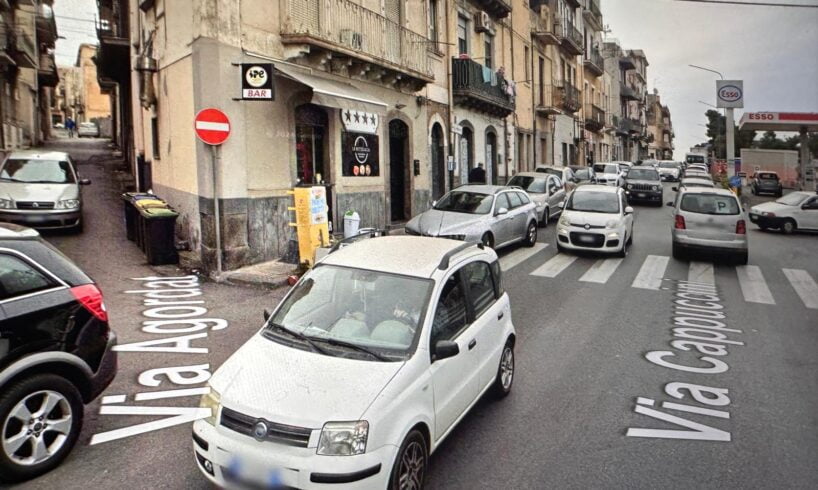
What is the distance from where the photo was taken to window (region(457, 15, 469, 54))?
22.4m

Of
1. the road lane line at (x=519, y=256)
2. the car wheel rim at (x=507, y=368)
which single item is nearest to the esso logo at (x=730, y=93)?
the road lane line at (x=519, y=256)

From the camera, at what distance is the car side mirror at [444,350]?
4121mm

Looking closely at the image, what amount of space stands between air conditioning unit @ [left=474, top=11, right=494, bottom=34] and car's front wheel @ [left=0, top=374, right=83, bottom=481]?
22161 mm

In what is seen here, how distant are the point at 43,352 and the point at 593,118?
154ft

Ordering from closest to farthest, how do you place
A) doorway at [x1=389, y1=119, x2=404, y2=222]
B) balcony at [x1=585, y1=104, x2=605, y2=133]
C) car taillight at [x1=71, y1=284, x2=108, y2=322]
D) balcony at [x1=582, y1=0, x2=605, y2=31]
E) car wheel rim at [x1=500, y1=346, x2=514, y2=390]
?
car taillight at [x1=71, y1=284, x2=108, y2=322] < car wheel rim at [x1=500, y1=346, x2=514, y2=390] < doorway at [x1=389, y1=119, x2=404, y2=222] < balcony at [x1=582, y1=0, x2=605, y2=31] < balcony at [x1=585, y1=104, x2=605, y2=133]

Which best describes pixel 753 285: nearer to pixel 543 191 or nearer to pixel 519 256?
pixel 519 256

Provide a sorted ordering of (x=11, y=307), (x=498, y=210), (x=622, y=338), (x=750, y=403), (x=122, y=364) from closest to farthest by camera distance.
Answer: (x=11, y=307), (x=750, y=403), (x=122, y=364), (x=622, y=338), (x=498, y=210)

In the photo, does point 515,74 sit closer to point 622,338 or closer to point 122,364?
point 622,338

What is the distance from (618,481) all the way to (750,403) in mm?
2397

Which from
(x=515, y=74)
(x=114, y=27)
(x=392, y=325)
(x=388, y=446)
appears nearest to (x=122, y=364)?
(x=392, y=325)

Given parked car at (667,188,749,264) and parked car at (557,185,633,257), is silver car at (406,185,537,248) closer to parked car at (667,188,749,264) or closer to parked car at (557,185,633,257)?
parked car at (557,185,633,257)

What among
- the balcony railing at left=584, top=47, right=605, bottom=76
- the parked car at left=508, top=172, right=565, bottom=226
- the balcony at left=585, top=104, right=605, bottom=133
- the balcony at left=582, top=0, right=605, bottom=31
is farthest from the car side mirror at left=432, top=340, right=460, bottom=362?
the balcony at left=582, top=0, right=605, bottom=31

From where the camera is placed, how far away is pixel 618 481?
4.25m

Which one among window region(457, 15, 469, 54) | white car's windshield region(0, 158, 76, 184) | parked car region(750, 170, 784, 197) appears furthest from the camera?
parked car region(750, 170, 784, 197)
